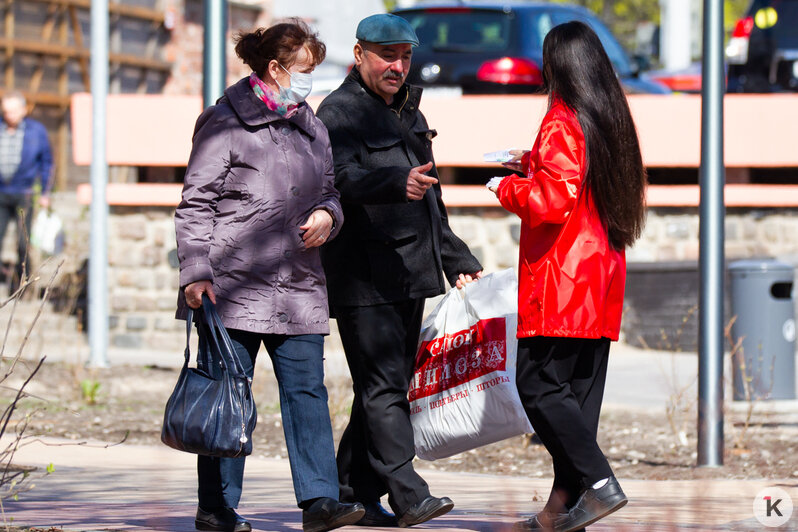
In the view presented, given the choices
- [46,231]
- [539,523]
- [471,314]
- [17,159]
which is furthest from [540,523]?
[17,159]

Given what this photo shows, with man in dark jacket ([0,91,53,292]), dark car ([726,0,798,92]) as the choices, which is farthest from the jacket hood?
dark car ([726,0,798,92])

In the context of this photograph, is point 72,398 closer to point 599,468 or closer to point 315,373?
point 315,373

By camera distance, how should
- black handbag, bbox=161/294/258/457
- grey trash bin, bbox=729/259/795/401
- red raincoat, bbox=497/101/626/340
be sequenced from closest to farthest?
1. black handbag, bbox=161/294/258/457
2. red raincoat, bbox=497/101/626/340
3. grey trash bin, bbox=729/259/795/401

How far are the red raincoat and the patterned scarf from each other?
748 mm

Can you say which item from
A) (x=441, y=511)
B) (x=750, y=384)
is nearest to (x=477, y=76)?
(x=750, y=384)

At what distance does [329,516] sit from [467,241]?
6.53 m

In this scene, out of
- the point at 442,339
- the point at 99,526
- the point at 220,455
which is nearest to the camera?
the point at 220,455

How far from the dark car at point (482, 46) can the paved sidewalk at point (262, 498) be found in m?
5.62

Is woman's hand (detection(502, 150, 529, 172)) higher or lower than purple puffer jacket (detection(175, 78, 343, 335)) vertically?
higher

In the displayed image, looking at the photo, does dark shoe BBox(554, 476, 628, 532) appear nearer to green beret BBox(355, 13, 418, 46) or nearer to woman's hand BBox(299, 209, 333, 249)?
woman's hand BBox(299, 209, 333, 249)

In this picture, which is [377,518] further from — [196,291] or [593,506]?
[196,291]

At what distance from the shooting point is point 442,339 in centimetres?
507

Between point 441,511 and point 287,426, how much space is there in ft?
1.92

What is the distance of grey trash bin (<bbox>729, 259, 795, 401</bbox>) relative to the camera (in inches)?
335
